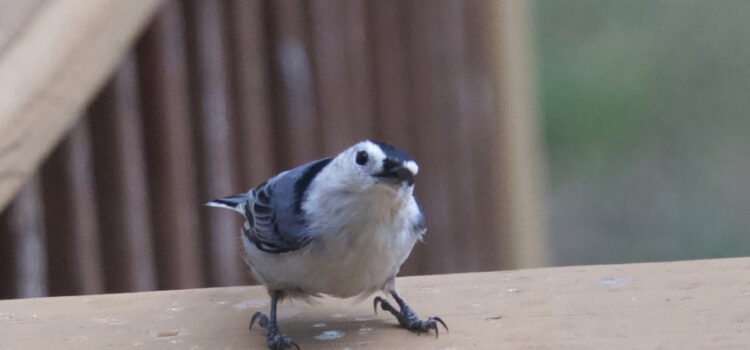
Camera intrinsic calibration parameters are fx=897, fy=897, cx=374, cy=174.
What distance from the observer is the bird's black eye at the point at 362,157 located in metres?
1.65

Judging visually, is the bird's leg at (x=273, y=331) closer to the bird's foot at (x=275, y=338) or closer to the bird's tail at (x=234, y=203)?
the bird's foot at (x=275, y=338)

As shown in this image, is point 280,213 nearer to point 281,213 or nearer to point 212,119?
point 281,213

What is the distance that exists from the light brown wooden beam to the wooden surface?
0.33 metres

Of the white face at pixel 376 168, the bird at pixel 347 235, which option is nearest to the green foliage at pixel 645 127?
the bird at pixel 347 235

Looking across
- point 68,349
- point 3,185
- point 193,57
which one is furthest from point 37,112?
point 193,57

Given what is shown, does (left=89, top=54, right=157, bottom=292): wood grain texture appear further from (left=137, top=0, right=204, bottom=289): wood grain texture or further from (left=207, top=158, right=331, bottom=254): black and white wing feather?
(left=207, top=158, right=331, bottom=254): black and white wing feather

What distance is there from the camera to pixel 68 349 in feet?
5.45

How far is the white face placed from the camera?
1.57 metres

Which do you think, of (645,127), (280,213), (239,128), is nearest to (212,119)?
(239,128)

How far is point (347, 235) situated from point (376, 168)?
0.16 m

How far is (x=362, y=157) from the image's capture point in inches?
65.4

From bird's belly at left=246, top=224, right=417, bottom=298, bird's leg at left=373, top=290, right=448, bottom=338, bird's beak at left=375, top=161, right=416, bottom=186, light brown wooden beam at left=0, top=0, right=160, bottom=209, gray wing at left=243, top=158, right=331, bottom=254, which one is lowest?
bird's leg at left=373, top=290, right=448, bottom=338

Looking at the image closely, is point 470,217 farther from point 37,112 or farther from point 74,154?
point 37,112

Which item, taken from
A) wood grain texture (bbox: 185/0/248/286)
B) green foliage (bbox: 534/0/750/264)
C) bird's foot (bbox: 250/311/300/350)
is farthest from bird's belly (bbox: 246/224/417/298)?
green foliage (bbox: 534/0/750/264)
